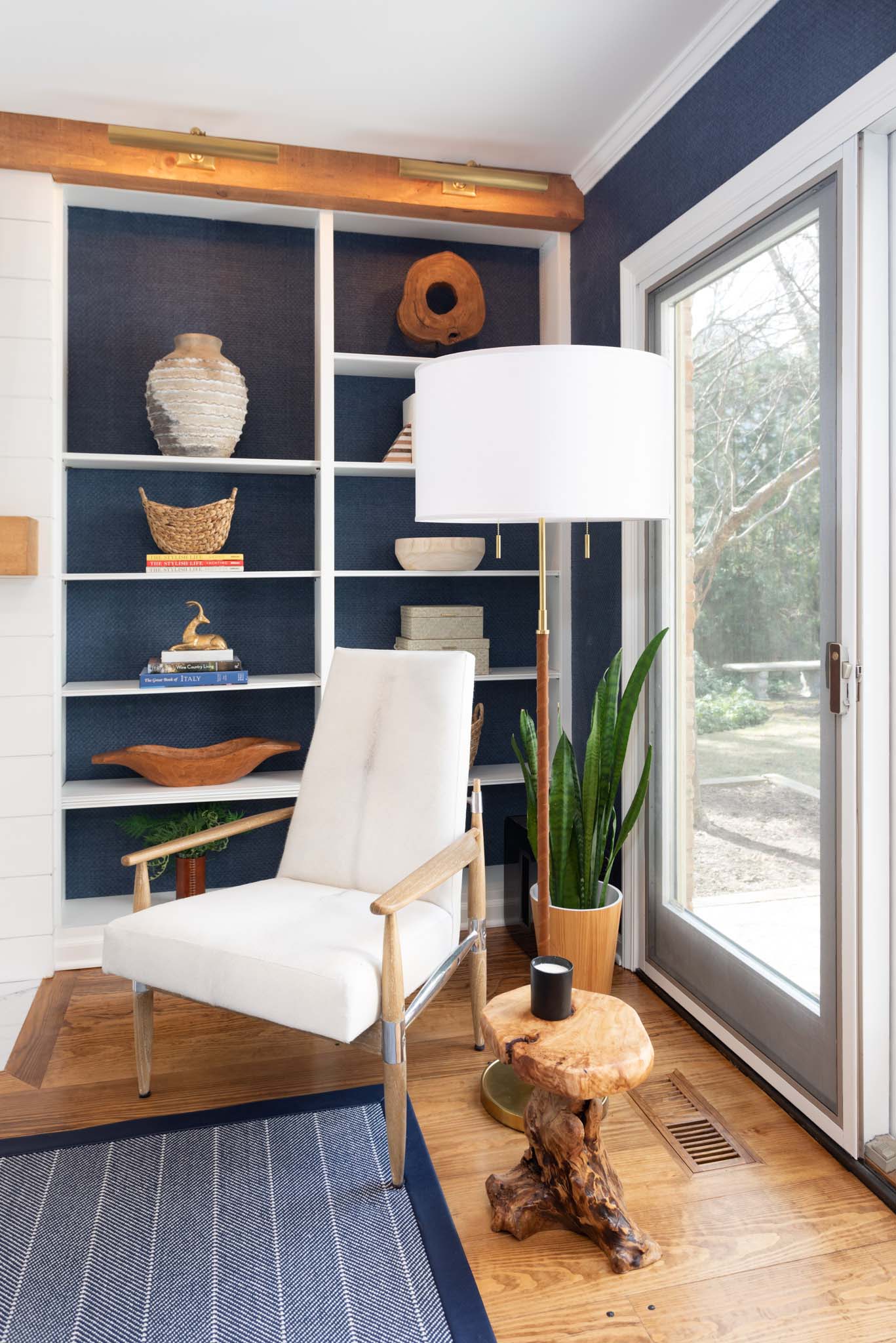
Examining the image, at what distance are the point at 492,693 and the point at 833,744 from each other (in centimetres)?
168

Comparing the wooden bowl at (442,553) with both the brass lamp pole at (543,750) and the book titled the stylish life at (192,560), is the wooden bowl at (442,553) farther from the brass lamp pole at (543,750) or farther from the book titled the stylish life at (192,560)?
the brass lamp pole at (543,750)

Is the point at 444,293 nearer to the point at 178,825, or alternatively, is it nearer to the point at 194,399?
the point at 194,399

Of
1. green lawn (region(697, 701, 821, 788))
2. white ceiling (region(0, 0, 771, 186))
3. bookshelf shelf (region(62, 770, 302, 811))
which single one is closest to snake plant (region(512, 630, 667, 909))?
green lawn (region(697, 701, 821, 788))

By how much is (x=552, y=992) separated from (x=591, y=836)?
859mm

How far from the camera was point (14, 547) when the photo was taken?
2.70 metres

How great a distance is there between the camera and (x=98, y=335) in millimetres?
3133

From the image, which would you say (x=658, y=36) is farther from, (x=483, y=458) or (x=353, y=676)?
(x=353, y=676)

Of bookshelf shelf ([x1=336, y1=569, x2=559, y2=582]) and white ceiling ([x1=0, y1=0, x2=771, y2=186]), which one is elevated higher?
white ceiling ([x1=0, y1=0, x2=771, y2=186])

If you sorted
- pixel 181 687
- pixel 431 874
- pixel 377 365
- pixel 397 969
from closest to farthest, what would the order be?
pixel 397 969 → pixel 431 874 → pixel 181 687 → pixel 377 365

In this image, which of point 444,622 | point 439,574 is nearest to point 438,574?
point 439,574

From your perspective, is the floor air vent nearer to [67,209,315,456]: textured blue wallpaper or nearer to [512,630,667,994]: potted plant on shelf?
[512,630,667,994]: potted plant on shelf

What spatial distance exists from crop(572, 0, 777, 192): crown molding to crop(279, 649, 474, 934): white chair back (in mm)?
→ 1602

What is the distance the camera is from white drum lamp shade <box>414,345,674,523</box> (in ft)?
5.53

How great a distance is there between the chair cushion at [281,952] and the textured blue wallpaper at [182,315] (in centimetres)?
175
